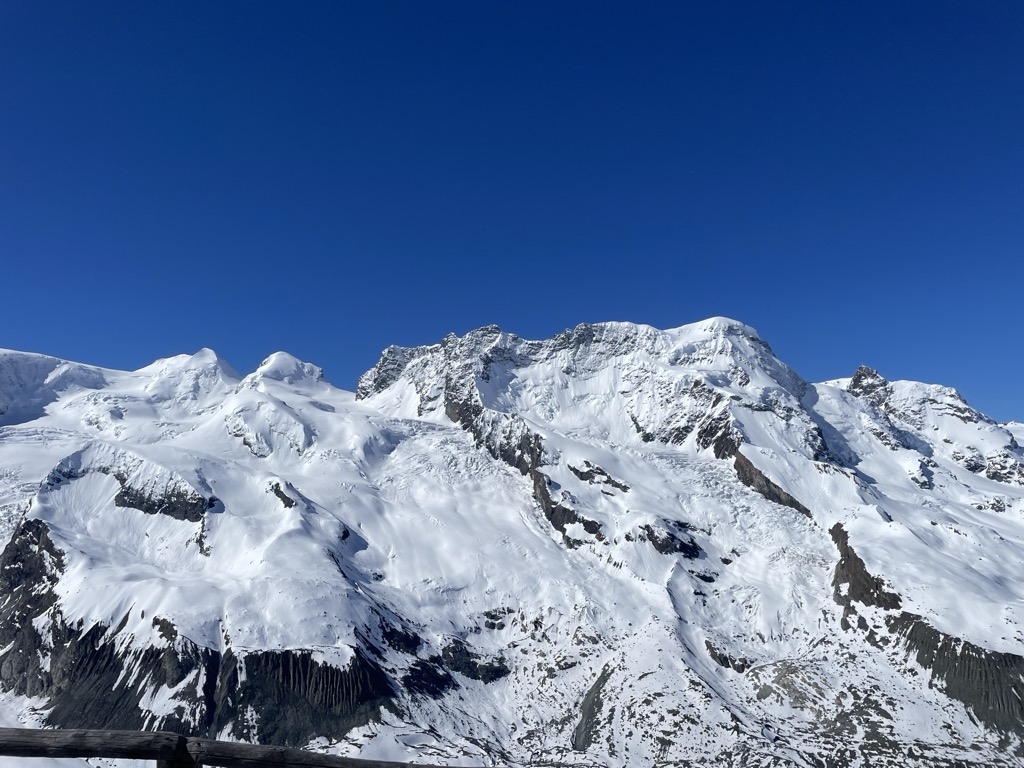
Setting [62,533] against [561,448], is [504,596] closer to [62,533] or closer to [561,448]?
[561,448]

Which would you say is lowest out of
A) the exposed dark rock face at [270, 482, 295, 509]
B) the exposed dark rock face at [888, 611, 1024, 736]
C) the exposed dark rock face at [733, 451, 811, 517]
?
the exposed dark rock face at [270, 482, 295, 509]

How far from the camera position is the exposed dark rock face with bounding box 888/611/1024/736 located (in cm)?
9356

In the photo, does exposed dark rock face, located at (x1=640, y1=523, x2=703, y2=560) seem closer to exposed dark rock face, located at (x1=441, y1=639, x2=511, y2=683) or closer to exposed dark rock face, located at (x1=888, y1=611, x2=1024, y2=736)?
exposed dark rock face, located at (x1=441, y1=639, x2=511, y2=683)

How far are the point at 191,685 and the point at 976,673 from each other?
117490mm

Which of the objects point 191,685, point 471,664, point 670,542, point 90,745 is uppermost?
point 670,542

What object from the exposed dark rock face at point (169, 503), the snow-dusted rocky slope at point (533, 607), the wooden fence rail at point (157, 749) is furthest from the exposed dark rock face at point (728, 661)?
the wooden fence rail at point (157, 749)

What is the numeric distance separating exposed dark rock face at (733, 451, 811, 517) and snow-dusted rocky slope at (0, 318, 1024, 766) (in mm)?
513

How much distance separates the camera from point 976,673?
3875 inches

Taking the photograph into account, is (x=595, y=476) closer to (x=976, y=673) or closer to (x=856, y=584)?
(x=856, y=584)

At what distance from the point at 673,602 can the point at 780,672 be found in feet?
74.9

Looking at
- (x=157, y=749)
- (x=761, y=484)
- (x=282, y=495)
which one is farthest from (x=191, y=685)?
(x=761, y=484)

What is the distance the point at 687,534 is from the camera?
145 m

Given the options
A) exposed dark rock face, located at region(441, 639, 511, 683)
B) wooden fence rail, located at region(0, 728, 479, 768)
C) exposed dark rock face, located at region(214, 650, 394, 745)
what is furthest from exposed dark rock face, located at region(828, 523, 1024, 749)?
wooden fence rail, located at region(0, 728, 479, 768)

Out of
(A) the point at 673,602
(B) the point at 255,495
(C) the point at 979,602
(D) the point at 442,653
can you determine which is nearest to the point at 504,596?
(D) the point at 442,653
